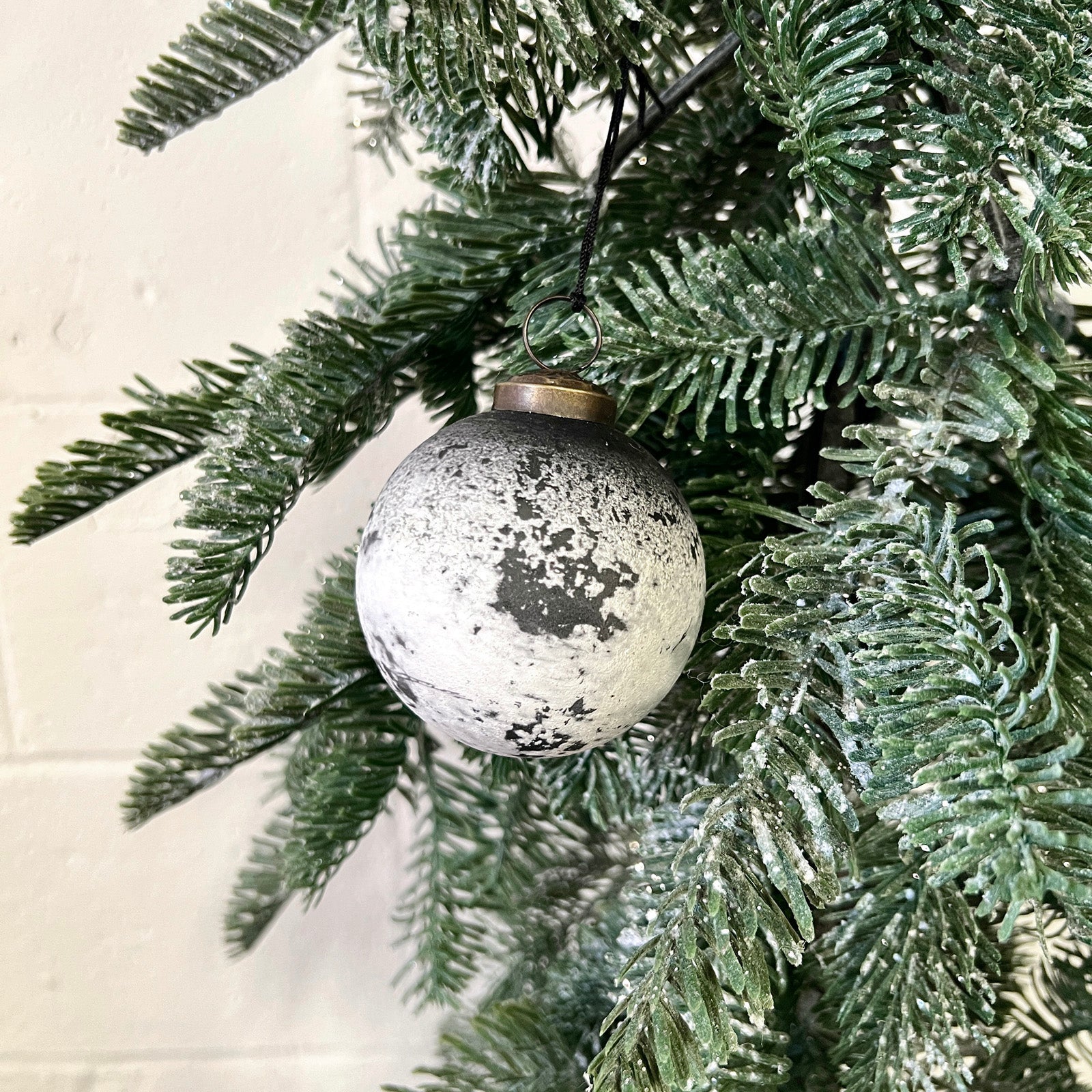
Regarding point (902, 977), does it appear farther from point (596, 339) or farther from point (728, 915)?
point (596, 339)

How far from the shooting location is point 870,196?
0.29 meters

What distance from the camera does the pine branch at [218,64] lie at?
0.27 meters

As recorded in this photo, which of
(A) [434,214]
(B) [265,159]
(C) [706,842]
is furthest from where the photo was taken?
(B) [265,159]

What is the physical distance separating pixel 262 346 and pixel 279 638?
205 mm

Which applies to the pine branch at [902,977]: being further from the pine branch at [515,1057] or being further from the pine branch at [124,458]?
the pine branch at [124,458]

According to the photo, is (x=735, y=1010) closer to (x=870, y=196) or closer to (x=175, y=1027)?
(x=870, y=196)

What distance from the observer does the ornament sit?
0.69 feet

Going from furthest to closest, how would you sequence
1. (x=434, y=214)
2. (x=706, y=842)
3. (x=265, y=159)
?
(x=265, y=159)
(x=434, y=214)
(x=706, y=842)

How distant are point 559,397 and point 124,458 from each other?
14 centimetres

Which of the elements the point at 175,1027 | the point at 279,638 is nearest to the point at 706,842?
the point at 279,638

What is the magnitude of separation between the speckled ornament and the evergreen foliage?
2 centimetres

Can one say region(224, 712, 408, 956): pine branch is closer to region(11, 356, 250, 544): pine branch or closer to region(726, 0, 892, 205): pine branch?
region(11, 356, 250, 544): pine branch

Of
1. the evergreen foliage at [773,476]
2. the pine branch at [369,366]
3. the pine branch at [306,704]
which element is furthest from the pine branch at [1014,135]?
the pine branch at [306,704]

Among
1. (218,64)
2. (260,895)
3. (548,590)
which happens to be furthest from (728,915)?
(260,895)
